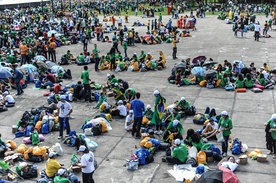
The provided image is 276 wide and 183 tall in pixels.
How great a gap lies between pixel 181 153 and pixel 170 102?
6406 mm

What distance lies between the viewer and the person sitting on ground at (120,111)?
16.0m

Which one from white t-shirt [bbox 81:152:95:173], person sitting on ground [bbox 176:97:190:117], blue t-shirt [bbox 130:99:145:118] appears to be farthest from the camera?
person sitting on ground [bbox 176:97:190:117]

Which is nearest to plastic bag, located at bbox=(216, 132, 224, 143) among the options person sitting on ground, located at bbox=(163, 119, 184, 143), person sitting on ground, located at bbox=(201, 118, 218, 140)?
person sitting on ground, located at bbox=(201, 118, 218, 140)

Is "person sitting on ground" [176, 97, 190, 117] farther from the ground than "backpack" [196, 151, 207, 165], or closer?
farther from the ground

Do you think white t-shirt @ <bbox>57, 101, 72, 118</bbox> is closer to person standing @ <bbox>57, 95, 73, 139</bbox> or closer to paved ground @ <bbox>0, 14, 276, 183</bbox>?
person standing @ <bbox>57, 95, 73, 139</bbox>

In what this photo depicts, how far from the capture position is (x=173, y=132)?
13117 mm

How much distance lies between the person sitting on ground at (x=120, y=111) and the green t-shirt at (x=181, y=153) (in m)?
4.74

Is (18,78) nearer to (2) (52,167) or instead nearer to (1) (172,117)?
(1) (172,117)

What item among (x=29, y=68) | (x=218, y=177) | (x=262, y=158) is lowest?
(x=262, y=158)

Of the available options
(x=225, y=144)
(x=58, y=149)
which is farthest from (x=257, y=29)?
(x=58, y=149)

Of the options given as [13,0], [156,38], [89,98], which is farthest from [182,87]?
[13,0]

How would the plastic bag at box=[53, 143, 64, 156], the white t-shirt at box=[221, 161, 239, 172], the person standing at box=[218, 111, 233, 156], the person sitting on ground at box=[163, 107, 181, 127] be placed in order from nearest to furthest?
the white t-shirt at box=[221, 161, 239, 172]
the person standing at box=[218, 111, 233, 156]
the plastic bag at box=[53, 143, 64, 156]
the person sitting on ground at box=[163, 107, 181, 127]

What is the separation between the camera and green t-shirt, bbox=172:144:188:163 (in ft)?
37.8

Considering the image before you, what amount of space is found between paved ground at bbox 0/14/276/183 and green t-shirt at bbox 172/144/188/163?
1.31 ft
